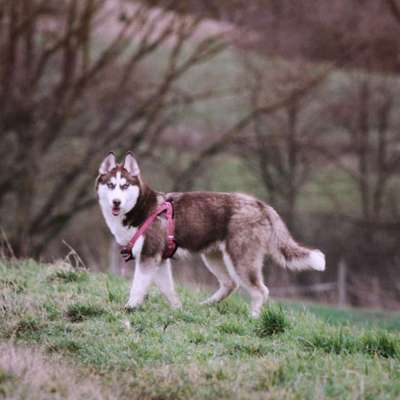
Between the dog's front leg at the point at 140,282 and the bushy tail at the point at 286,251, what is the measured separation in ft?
4.76

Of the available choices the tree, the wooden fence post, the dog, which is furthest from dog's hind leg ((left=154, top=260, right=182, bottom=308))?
the wooden fence post

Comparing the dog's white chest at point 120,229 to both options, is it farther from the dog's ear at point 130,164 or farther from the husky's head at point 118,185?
the dog's ear at point 130,164

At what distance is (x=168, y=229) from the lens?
8953 millimetres

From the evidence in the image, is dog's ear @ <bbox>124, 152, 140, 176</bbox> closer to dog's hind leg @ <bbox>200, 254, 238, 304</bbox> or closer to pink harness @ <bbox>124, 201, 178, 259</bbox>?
pink harness @ <bbox>124, 201, 178, 259</bbox>

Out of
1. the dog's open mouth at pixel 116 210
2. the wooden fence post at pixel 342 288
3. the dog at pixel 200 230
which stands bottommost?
the wooden fence post at pixel 342 288

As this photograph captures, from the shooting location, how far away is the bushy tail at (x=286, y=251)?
29.6 feet

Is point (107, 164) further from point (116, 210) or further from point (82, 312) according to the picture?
point (82, 312)

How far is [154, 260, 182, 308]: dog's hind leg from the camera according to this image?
8945mm

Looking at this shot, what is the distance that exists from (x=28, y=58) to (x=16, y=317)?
1477cm

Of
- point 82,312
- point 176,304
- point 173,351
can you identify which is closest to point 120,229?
point 176,304

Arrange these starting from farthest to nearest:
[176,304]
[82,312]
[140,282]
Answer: [176,304], [140,282], [82,312]

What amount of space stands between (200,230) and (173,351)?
2306 mm

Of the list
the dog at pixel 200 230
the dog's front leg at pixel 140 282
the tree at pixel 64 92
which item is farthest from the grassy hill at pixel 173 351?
the tree at pixel 64 92

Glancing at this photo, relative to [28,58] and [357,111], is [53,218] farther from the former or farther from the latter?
[357,111]
